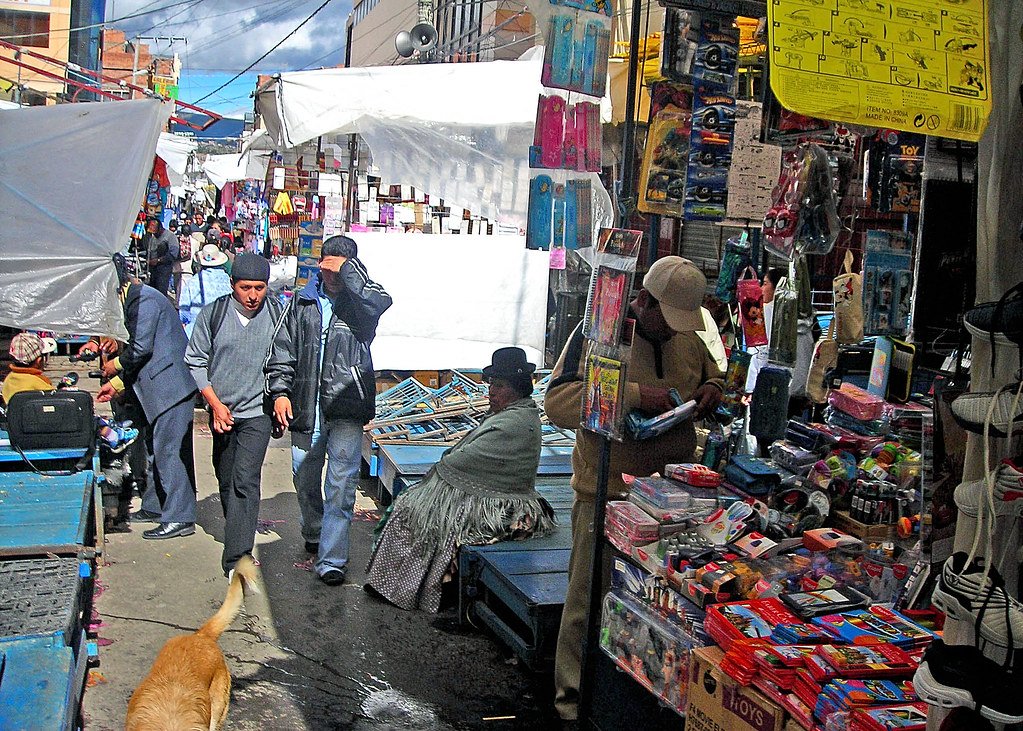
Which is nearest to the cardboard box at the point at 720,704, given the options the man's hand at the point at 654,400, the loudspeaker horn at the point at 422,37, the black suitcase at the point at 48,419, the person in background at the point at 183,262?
the man's hand at the point at 654,400

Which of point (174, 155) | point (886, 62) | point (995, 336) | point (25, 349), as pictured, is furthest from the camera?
point (174, 155)

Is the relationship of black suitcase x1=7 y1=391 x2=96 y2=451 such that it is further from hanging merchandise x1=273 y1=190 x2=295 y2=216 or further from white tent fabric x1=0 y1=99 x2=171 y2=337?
hanging merchandise x1=273 y1=190 x2=295 y2=216

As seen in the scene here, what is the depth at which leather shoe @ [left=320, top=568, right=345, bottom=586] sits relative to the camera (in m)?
6.06

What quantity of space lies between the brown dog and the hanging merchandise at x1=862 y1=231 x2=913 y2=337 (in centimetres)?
276

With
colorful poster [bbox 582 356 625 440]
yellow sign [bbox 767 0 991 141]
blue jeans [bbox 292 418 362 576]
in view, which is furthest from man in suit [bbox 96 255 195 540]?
yellow sign [bbox 767 0 991 141]

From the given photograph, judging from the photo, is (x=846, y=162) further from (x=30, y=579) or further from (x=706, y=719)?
(x=30, y=579)

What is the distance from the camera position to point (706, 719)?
3082mm

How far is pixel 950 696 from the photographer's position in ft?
5.77

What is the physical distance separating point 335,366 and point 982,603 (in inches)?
179

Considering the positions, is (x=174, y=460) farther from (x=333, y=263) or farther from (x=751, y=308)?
(x=751, y=308)

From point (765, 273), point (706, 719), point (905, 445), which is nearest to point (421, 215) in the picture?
point (765, 273)

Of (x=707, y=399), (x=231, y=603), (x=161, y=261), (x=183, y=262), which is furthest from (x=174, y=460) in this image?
(x=183, y=262)

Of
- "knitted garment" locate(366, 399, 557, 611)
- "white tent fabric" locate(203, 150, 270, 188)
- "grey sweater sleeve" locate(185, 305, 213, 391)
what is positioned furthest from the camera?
"white tent fabric" locate(203, 150, 270, 188)

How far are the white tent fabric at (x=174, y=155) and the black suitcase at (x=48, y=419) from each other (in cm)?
1440
